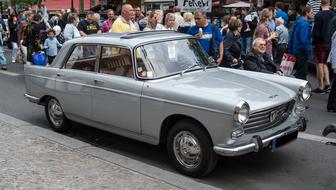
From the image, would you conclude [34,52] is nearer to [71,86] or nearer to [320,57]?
[71,86]

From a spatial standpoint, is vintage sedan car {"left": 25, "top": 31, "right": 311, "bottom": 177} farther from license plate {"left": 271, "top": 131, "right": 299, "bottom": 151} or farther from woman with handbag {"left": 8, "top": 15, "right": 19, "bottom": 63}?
woman with handbag {"left": 8, "top": 15, "right": 19, "bottom": 63}

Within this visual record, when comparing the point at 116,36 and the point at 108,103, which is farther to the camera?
the point at 116,36

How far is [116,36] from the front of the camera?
6.22 meters

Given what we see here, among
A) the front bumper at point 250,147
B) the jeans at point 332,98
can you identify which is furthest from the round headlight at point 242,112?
the jeans at point 332,98

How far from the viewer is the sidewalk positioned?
4.51 m

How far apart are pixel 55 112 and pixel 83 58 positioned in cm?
105

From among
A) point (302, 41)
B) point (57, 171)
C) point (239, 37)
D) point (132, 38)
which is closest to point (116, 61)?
point (132, 38)

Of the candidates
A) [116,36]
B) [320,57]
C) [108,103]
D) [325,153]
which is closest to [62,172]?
[108,103]

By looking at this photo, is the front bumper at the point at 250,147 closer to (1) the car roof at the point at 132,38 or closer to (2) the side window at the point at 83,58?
(1) the car roof at the point at 132,38

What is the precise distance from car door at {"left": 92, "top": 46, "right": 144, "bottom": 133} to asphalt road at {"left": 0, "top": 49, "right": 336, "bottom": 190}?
0.52 metres

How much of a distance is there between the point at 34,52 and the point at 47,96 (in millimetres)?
4786

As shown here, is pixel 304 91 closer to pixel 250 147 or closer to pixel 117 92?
pixel 250 147

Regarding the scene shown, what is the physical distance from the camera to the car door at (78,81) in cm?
615

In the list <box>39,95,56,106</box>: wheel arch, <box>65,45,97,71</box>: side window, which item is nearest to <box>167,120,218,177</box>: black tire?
<box>65,45,97,71</box>: side window
